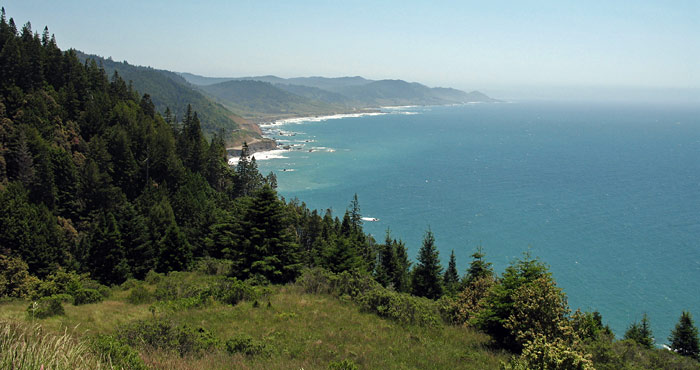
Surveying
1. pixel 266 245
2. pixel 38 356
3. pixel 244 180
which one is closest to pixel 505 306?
pixel 38 356

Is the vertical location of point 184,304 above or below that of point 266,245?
above

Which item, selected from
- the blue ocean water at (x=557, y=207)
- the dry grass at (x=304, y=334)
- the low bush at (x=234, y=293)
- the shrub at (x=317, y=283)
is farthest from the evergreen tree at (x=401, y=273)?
the dry grass at (x=304, y=334)

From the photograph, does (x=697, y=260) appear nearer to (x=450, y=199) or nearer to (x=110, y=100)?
(x=450, y=199)

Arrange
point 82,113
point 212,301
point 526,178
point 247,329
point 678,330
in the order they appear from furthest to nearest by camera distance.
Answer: point 526,178 < point 82,113 < point 678,330 < point 212,301 < point 247,329

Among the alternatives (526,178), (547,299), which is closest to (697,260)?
(526,178)

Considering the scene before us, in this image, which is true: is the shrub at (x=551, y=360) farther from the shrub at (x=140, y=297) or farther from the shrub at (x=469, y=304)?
the shrub at (x=140, y=297)

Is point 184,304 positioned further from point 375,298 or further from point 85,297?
point 375,298
